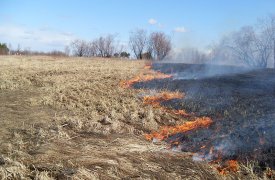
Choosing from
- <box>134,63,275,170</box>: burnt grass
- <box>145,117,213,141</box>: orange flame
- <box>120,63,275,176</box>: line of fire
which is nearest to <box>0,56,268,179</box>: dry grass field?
<box>145,117,213,141</box>: orange flame

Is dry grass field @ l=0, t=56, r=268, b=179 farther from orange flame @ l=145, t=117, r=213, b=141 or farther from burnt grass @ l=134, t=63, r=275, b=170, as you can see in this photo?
burnt grass @ l=134, t=63, r=275, b=170

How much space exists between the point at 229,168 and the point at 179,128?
3347 millimetres

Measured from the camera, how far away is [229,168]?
6.59m

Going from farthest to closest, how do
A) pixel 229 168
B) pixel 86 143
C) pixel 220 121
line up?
pixel 220 121 → pixel 86 143 → pixel 229 168

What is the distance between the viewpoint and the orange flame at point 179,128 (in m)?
8.99

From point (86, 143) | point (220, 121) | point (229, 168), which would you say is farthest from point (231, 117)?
point (86, 143)

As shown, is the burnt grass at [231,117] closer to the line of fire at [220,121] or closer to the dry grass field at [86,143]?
the line of fire at [220,121]

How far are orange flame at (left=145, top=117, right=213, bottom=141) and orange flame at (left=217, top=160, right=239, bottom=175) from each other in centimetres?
234

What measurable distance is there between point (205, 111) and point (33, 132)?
5831mm

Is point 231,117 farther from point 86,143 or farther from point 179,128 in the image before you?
point 86,143

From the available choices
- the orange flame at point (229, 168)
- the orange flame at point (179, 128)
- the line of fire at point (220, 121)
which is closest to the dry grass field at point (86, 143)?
the orange flame at point (229, 168)

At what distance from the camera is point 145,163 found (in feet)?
22.3

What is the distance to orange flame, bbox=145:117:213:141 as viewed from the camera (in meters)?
8.99

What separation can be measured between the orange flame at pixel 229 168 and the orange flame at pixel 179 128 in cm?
234
